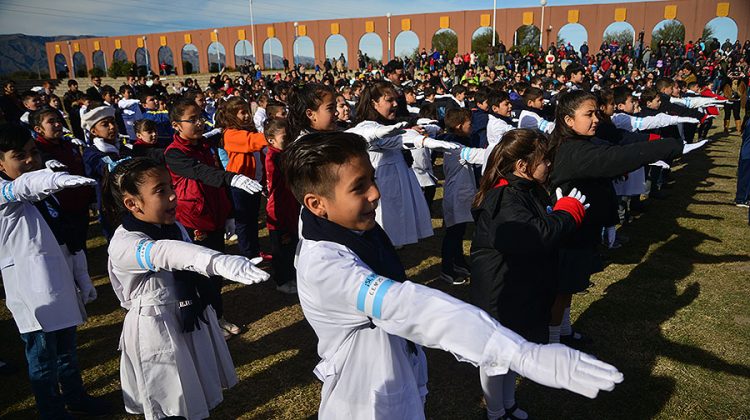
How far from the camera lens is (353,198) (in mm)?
1644

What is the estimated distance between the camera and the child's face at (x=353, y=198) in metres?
1.64

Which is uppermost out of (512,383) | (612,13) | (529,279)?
(612,13)

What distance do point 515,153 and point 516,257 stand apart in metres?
0.63

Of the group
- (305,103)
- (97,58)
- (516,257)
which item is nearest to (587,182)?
(516,257)

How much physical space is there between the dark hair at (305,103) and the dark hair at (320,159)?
250 centimetres

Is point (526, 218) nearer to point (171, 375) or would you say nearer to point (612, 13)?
point (171, 375)

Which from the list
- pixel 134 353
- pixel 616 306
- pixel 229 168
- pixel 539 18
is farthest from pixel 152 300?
pixel 539 18

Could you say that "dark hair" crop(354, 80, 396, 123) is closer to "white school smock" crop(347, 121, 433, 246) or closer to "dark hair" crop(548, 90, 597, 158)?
"white school smock" crop(347, 121, 433, 246)

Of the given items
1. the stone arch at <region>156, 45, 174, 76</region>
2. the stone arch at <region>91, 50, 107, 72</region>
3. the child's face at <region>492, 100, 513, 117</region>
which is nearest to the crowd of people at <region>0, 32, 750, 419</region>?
the child's face at <region>492, 100, 513, 117</region>

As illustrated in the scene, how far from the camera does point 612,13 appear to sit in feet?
144

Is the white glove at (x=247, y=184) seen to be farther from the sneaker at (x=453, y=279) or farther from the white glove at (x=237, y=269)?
the sneaker at (x=453, y=279)

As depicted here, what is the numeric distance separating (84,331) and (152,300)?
2.83m

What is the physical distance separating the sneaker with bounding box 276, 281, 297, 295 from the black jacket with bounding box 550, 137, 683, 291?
3.03 m

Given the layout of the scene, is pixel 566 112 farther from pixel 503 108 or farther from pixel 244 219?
pixel 244 219
